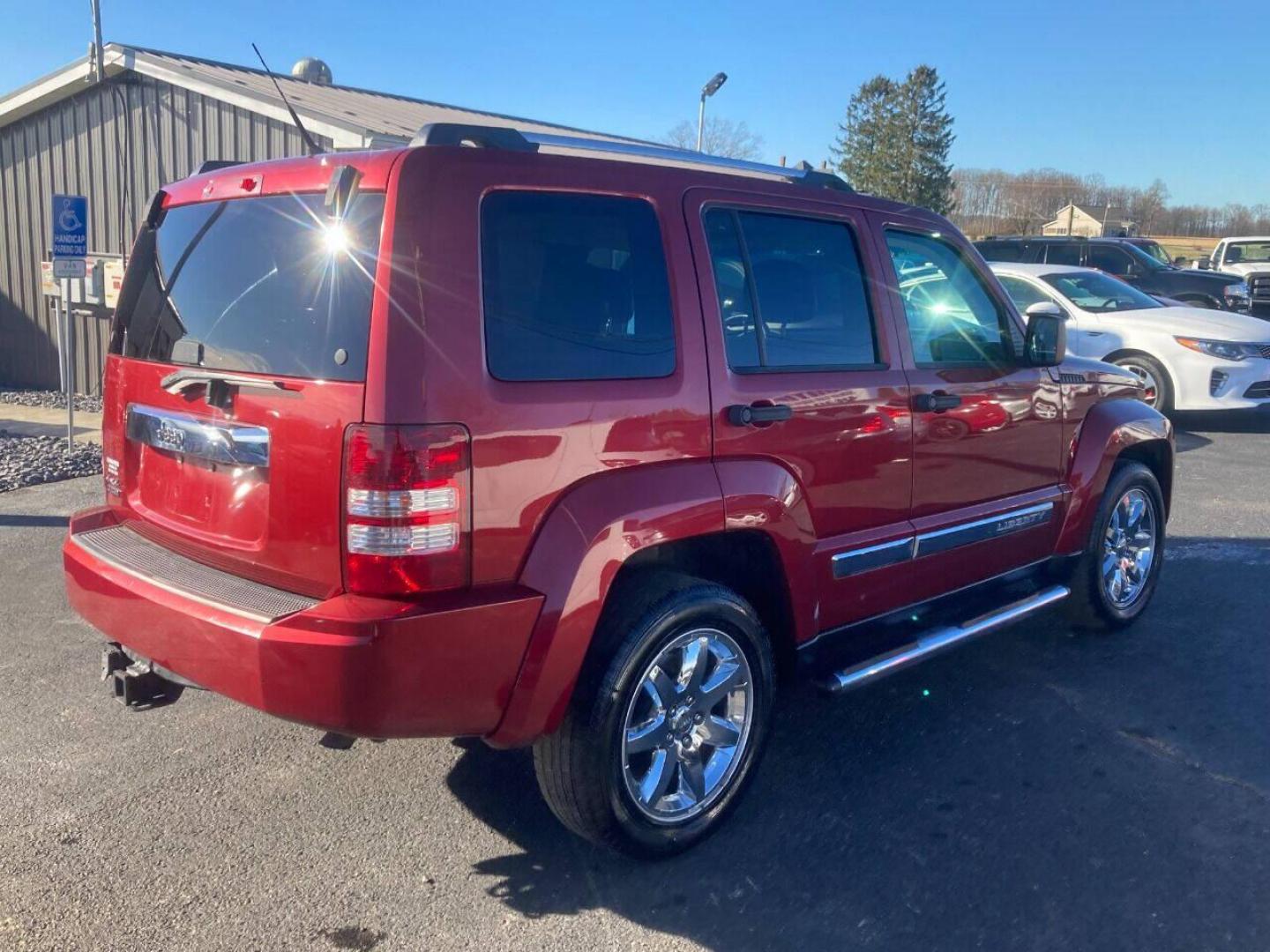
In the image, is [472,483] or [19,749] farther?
[19,749]

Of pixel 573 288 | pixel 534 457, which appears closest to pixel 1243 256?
pixel 573 288

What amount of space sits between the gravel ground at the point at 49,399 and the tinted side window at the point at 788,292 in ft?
36.8

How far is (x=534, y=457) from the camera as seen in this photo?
265cm

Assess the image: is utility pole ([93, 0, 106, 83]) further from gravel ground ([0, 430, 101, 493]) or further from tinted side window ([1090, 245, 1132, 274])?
tinted side window ([1090, 245, 1132, 274])

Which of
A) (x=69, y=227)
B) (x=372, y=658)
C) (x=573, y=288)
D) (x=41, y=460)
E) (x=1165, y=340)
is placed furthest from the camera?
(x=1165, y=340)

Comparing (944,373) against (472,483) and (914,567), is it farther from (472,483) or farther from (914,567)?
(472,483)

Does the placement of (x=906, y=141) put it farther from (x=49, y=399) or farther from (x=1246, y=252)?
(x=49, y=399)

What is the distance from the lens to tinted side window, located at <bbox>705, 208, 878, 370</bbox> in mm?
3258

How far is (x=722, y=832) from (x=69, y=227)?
8.30 meters

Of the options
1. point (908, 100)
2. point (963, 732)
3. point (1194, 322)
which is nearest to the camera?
point (963, 732)

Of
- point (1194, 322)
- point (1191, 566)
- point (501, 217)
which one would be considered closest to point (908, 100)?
point (1194, 322)

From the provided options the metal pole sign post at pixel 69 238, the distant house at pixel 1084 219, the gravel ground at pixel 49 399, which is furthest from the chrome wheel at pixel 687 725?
the distant house at pixel 1084 219

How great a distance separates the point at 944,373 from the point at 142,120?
11871 mm

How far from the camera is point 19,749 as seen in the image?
3707 millimetres
